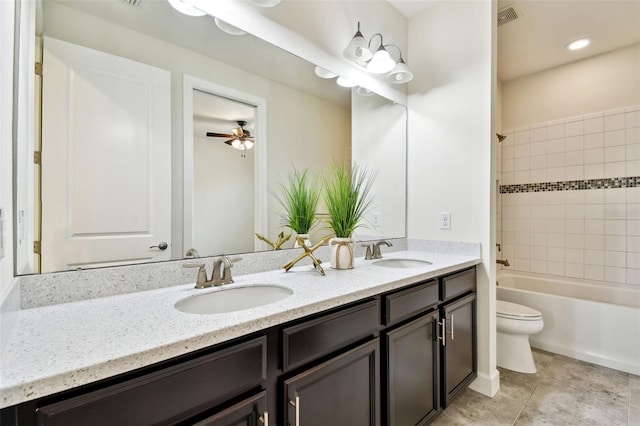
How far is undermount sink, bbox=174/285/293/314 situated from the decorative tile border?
10.3 ft

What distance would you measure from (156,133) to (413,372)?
4.97ft

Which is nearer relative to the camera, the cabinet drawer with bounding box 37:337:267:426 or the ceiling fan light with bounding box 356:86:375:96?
the cabinet drawer with bounding box 37:337:267:426

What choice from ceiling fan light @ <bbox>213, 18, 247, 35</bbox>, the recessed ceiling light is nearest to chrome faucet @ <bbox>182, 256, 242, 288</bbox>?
ceiling fan light @ <bbox>213, 18, 247, 35</bbox>

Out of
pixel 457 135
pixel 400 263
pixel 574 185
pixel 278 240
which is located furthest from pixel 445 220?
pixel 574 185

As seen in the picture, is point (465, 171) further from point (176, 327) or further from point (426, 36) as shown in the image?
point (176, 327)

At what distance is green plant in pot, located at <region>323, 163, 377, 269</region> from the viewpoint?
1.57 metres

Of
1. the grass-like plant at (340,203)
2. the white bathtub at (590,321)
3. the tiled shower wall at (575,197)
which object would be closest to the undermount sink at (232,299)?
the grass-like plant at (340,203)

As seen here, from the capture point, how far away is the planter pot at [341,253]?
1.56m

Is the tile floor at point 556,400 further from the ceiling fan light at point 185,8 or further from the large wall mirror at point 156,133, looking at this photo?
the ceiling fan light at point 185,8

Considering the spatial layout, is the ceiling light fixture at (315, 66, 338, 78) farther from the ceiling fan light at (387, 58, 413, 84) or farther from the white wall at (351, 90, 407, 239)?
the ceiling fan light at (387, 58, 413, 84)

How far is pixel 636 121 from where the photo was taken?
261 cm

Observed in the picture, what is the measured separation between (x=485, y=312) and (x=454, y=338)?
0.41 metres

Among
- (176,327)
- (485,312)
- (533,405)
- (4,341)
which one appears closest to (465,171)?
(485,312)

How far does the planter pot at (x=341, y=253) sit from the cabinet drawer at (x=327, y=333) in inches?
15.0
